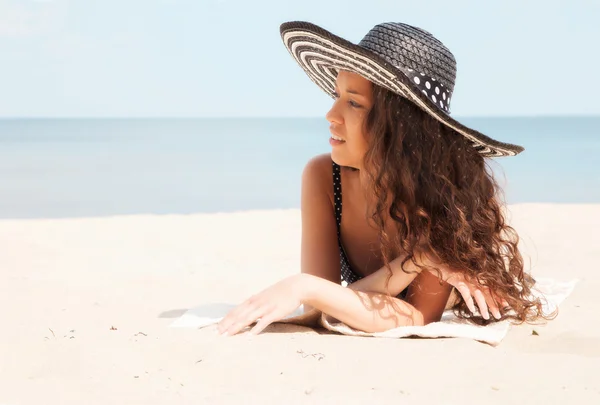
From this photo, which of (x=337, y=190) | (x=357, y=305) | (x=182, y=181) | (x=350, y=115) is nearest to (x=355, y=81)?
(x=350, y=115)

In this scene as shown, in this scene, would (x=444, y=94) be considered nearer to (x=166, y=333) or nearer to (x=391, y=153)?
(x=391, y=153)

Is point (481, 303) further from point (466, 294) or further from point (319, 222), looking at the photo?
point (319, 222)

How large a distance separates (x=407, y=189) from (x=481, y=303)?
581 millimetres

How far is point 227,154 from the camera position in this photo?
87.8 ft

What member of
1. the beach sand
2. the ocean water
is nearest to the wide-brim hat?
the beach sand

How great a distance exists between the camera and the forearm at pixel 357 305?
10.3ft

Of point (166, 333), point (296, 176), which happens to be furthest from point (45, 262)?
point (296, 176)

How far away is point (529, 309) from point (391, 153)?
1082 millimetres

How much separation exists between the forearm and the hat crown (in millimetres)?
932

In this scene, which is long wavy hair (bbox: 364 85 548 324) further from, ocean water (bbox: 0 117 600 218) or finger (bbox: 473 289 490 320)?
ocean water (bbox: 0 117 600 218)

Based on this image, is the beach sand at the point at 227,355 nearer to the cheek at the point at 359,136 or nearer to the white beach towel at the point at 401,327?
the white beach towel at the point at 401,327

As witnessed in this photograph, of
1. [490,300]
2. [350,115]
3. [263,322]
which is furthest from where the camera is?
[490,300]

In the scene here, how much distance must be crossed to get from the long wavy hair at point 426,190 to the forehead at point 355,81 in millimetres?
43

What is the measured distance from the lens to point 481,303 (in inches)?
130
